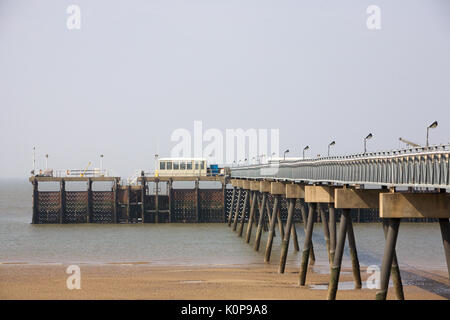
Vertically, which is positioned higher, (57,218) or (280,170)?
(280,170)

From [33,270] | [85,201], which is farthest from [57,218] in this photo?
[33,270]

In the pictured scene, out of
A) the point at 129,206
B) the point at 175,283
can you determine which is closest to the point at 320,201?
the point at 175,283

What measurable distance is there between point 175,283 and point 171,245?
19096 mm

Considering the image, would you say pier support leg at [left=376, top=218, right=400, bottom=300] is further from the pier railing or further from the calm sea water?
the calm sea water

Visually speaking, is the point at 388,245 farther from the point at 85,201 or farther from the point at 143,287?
the point at 85,201

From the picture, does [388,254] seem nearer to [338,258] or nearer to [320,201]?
[338,258]

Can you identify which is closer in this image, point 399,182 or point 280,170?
point 399,182

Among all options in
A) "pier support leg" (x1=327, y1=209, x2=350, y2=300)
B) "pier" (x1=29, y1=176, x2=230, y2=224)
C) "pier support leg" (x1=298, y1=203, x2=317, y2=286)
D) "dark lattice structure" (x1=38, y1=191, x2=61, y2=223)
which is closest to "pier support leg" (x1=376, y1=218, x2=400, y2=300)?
"pier support leg" (x1=327, y1=209, x2=350, y2=300)

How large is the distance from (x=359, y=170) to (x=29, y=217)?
66105 millimetres

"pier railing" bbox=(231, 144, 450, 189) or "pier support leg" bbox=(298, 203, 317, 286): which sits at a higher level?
"pier railing" bbox=(231, 144, 450, 189)

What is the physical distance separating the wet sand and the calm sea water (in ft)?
11.6

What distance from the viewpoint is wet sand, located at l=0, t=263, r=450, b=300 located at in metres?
32.3
